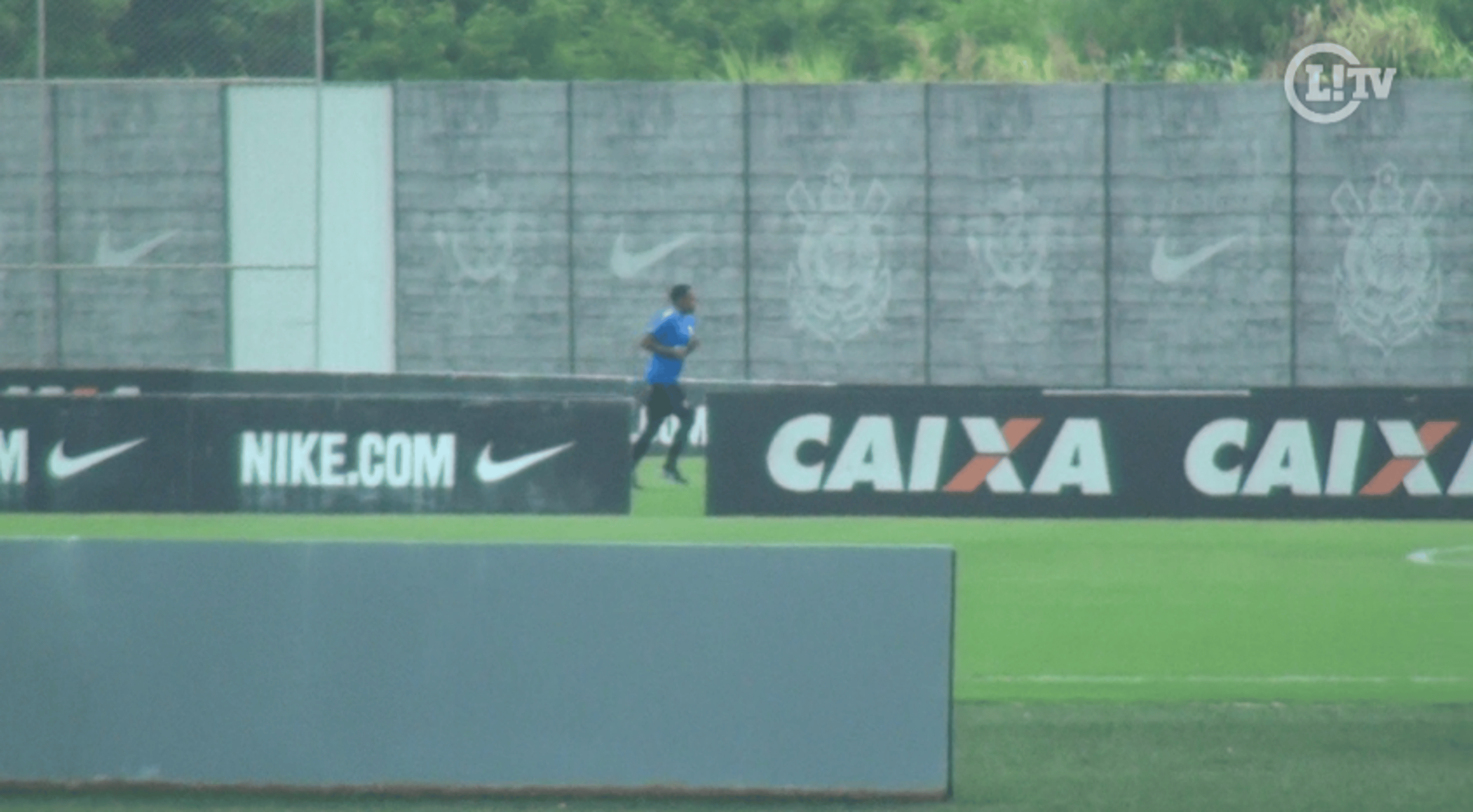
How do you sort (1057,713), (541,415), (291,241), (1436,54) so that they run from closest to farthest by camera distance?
1. (1057,713)
2. (541,415)
3. (291,241)
4. (1436,54)

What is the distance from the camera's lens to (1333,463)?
1777cm

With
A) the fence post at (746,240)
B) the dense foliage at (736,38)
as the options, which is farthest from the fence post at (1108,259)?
the dense foliage at (736,38)

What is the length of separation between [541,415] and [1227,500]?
5.56m

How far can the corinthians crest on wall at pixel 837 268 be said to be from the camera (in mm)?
32031

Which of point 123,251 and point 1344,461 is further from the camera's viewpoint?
point 123,251

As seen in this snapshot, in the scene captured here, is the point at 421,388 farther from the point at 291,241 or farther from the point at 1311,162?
the point at 1311,162

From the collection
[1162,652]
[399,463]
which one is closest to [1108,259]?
[399,463]

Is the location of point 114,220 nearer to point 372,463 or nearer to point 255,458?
point 255,458

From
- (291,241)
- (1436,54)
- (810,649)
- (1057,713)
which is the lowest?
(1057,713)

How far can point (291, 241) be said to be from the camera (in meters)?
30.3

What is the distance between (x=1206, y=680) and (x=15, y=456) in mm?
11352

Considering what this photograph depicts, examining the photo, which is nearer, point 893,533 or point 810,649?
point 810,649

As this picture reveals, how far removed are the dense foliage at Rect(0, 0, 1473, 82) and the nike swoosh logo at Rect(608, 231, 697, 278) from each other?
5.42 m

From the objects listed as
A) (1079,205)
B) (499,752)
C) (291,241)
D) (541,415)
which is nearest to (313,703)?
(499,752)
